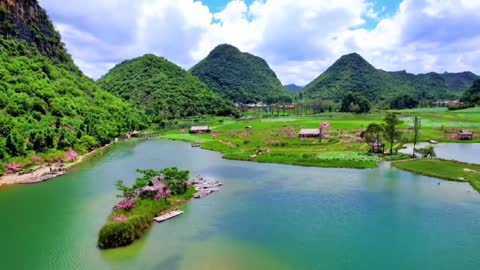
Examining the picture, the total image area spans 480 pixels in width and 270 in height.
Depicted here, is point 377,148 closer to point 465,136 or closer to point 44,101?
point 465,136

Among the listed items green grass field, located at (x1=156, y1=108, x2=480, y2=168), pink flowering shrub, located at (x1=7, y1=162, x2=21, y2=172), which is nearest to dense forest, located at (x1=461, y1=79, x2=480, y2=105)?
green grass field, located at (x1=156, y1=108, x2=480, y2=168)

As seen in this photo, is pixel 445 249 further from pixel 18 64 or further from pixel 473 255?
pixel 18 64

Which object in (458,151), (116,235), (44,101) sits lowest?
(458,151)

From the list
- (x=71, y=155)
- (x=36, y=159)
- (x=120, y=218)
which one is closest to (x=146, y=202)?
(x=120, y=218)

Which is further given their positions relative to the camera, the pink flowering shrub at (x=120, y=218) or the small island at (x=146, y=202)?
the pink flowering shrub at (x=120, y=218)

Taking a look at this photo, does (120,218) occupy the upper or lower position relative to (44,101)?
lower

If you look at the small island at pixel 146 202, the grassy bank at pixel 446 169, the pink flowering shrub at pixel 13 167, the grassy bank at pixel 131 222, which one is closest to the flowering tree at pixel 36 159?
the pink flowering shrub at pixel 13 167

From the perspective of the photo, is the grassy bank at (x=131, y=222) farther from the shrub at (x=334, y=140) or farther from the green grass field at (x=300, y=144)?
the shrub at (x=334, y=140)

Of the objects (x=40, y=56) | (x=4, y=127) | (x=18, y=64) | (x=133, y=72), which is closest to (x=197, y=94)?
(x=133, y=72)
